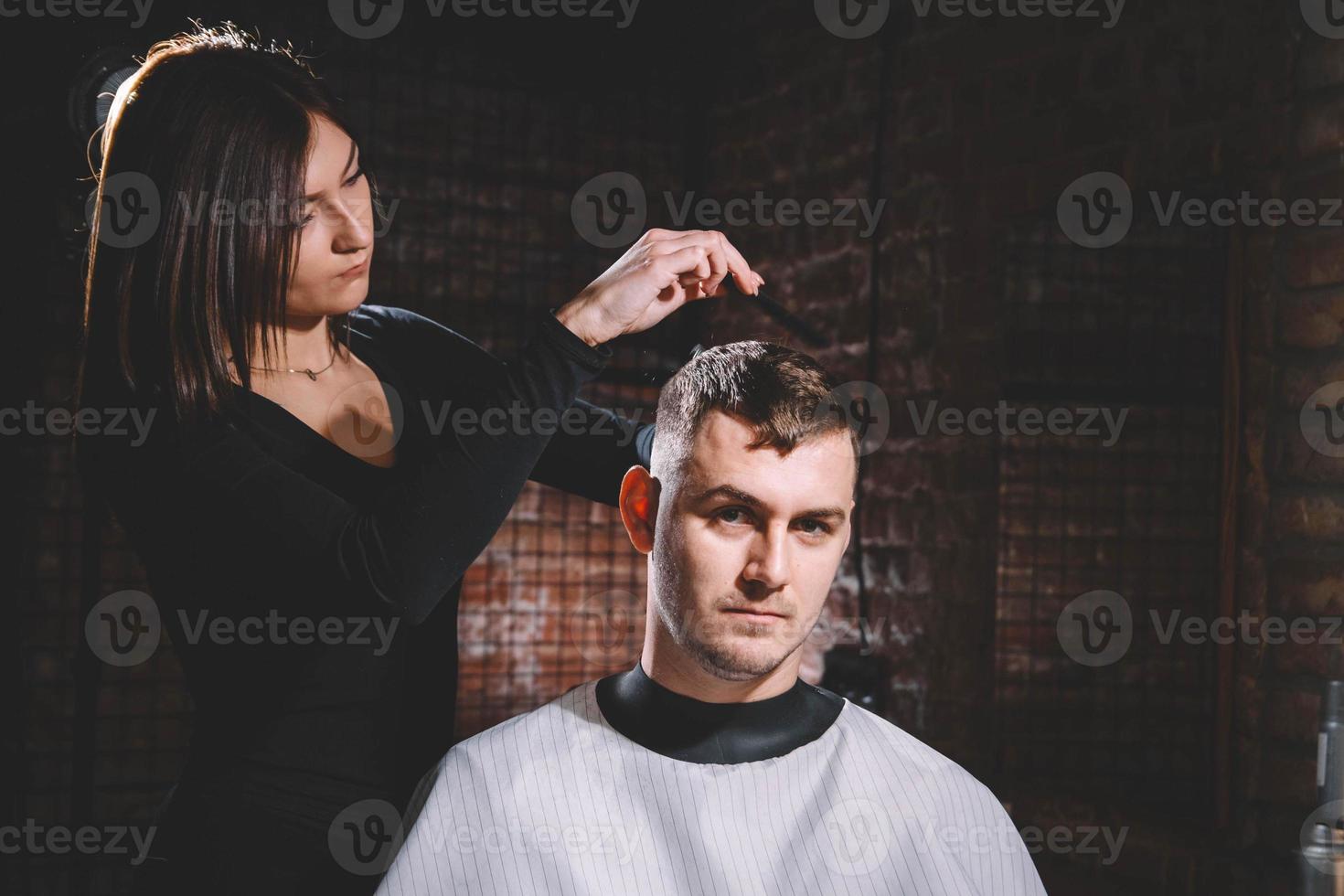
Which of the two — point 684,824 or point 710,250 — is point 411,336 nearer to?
point 710,250

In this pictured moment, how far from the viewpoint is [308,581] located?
131 centimetres

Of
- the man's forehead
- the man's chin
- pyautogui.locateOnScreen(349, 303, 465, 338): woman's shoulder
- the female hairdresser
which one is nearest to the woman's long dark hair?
the female hairdresser

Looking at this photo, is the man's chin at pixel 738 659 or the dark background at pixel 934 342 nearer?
the man's chin at pixel 738 659

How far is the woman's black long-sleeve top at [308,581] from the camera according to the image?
127cm

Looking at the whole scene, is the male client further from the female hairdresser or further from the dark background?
the dark background

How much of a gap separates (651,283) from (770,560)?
347 mm

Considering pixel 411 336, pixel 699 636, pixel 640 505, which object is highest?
pixel 411 336

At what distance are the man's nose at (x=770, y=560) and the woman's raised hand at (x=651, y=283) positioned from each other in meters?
0.29

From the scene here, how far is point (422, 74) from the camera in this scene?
3867 millimetres

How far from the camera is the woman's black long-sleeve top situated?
1.27 m

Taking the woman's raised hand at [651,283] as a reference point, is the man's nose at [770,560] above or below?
below

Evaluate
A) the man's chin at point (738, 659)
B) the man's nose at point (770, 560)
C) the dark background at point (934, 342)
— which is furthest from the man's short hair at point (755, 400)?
the dark background at point (934, 342)

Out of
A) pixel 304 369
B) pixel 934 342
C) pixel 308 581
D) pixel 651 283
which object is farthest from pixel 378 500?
pixel 934 342

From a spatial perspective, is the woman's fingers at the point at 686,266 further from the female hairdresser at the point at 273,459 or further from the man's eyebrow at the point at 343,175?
the man's eyebrow at the point at 343,175
